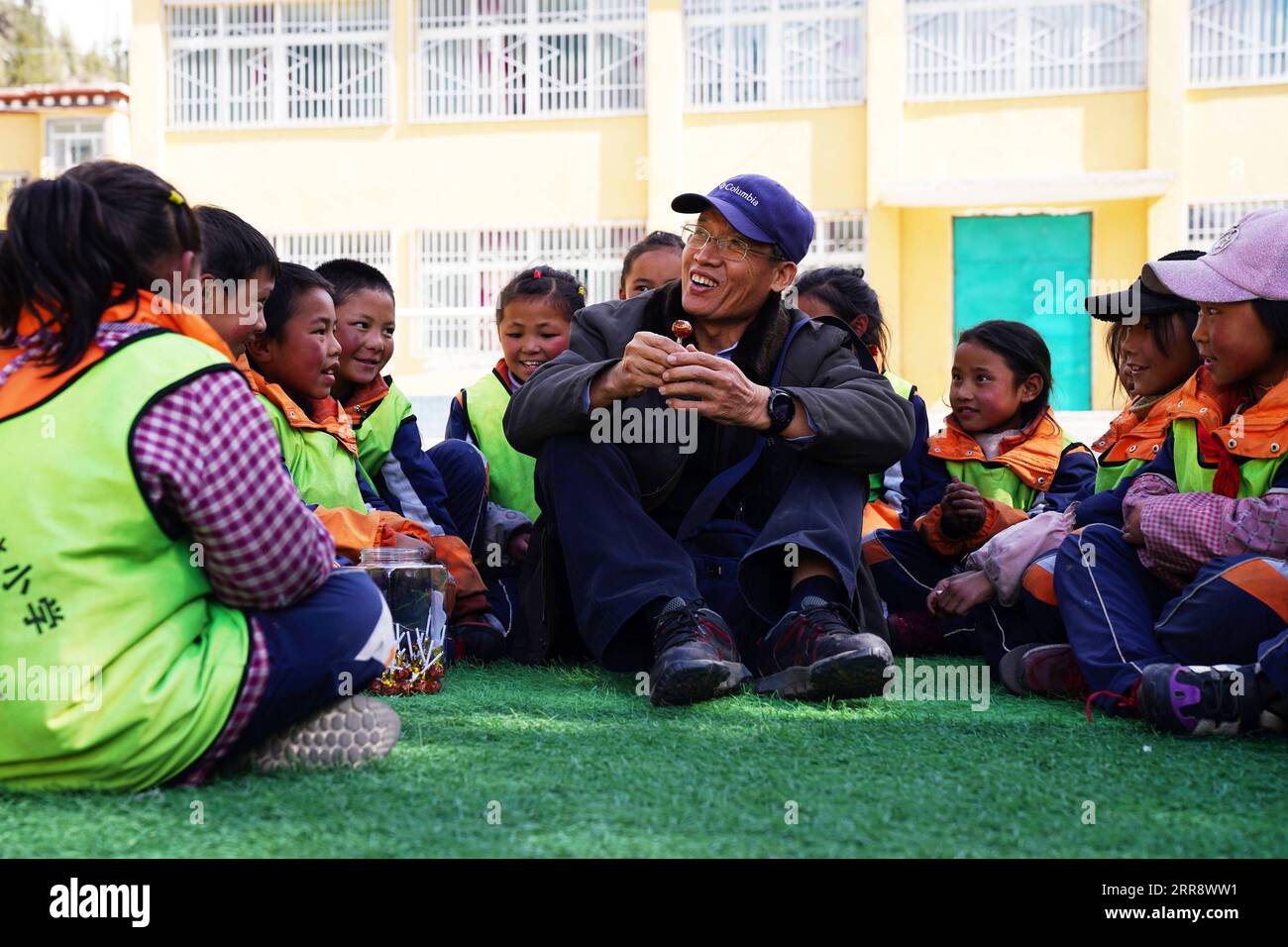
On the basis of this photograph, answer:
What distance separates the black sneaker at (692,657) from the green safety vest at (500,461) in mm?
1610

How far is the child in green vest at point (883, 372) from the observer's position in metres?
5.11

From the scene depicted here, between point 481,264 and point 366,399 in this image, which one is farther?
point 481,264

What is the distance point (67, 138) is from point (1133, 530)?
66.2 ft

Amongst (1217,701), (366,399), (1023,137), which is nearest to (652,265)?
(366,399)

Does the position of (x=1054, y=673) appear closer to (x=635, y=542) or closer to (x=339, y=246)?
(x=635, y=542)

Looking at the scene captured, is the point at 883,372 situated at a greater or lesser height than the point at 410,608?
greater

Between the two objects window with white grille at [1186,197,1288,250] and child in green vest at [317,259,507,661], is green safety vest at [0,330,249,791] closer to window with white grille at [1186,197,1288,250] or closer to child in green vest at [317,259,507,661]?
child in green vest at [317,259,507,661]

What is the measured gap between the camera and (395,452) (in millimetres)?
4770

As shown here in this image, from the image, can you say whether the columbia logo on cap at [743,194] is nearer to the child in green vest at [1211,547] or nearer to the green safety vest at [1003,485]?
the child in green vest at [1211,547]

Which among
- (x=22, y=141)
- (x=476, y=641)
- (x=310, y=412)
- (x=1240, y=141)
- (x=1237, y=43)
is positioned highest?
(x=1237, y=43)

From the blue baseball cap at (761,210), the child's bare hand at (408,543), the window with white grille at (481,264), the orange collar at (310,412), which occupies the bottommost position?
the child's bare hand at (408,543)

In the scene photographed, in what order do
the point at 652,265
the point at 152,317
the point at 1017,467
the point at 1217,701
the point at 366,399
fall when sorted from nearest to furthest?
the point at 152,317 → the point at 1217,701 → the point at 366,399 → the point at 1017,467 → the point at 652,265

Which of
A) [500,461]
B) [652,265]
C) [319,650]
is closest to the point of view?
[319,650]

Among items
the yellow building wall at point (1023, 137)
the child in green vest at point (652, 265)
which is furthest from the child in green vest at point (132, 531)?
the yellow building wall at point (1023, 137)
